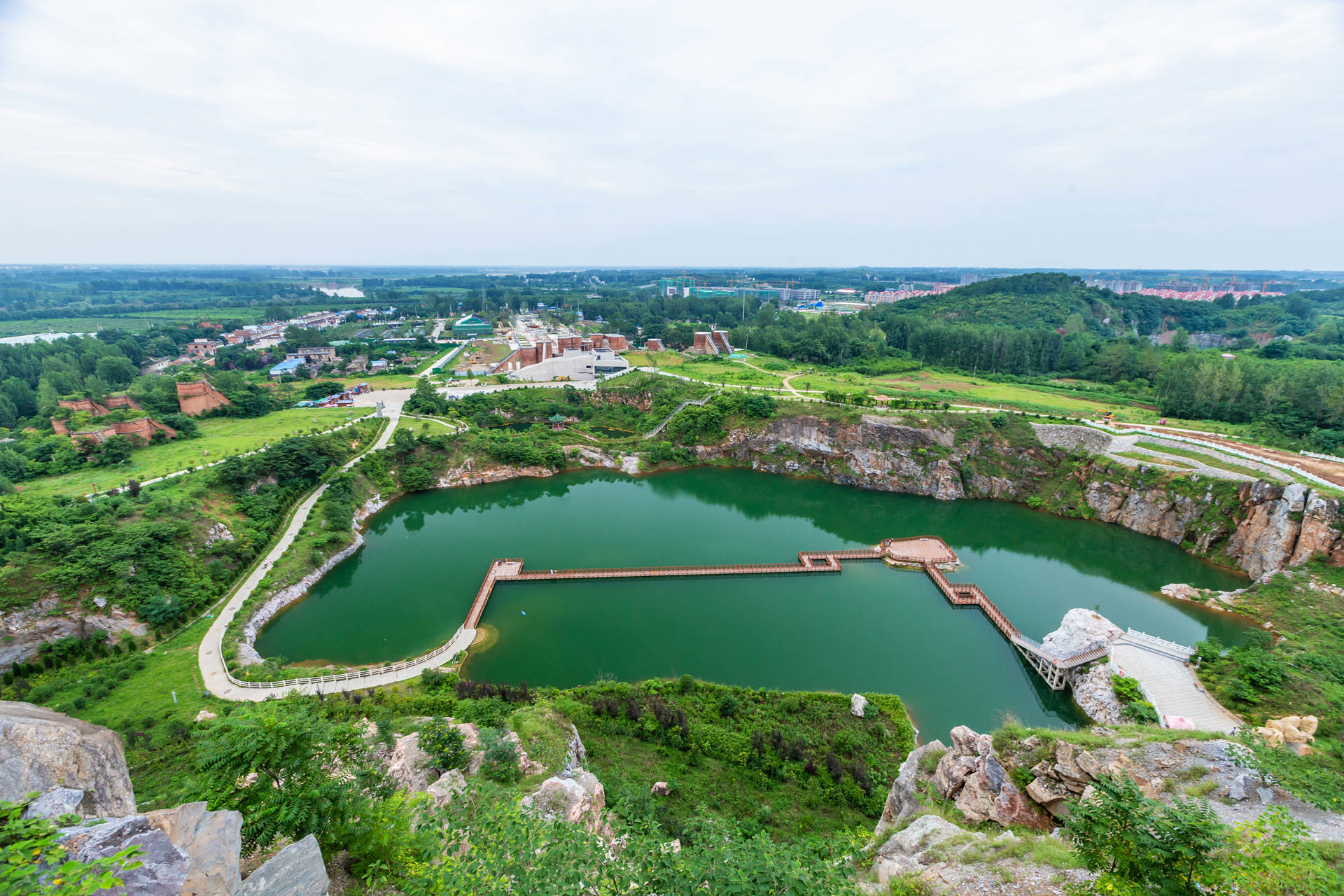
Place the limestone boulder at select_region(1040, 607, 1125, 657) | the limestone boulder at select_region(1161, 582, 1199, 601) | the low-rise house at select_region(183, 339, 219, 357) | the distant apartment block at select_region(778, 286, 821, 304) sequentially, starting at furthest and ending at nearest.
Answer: the distant apartment block at select_region(778, 286, 821, 304), the low-rise house at select_region(183, 339, 219, 357), the limestone boulder at select_region(1161, 582, 1199, 601), the limestone boulder at select_region(1040, 607, 1125, 657)

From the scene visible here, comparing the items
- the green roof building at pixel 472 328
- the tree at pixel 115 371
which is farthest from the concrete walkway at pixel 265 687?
the green roof building at pixel 472 328

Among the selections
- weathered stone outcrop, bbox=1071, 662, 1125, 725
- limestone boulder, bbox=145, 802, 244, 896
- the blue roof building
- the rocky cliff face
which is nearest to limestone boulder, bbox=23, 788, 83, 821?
limestone boulder, bbox=145, 802, 244, 896

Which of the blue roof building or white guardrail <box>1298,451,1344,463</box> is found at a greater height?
the blue roof building

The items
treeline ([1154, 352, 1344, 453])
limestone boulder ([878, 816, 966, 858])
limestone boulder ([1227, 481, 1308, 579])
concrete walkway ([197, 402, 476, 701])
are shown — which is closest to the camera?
limestone boulder ([878, 816, 966, 858])

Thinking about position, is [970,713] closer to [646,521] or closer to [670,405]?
[646,521]

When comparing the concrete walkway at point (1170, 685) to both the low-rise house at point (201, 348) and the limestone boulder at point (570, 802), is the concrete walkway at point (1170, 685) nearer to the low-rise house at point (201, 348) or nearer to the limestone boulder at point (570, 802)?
the limestone boulder at point (570, 802)

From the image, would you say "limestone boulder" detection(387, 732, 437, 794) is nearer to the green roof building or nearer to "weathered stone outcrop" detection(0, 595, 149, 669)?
"weathered stone outcrop" detection(0, 595, 149, 669)
